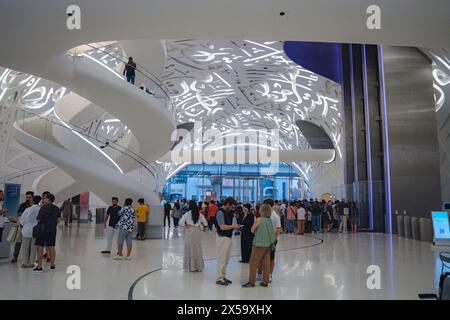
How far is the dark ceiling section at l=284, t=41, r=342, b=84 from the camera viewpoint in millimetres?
25375

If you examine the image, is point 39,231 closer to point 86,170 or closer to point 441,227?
point 86,170

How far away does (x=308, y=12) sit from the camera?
8875 mm

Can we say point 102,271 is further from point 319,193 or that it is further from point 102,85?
point 319,193

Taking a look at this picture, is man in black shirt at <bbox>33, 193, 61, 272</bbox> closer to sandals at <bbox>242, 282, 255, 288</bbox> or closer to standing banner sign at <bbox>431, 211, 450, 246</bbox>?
sandals at <bbox>242, 282, 255, 288</bbox>

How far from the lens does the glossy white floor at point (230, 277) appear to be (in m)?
5.93

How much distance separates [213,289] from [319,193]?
127 ft

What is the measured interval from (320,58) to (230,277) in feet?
68.5

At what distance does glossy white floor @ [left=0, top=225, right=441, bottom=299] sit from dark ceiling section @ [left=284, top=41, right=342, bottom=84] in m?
16.5

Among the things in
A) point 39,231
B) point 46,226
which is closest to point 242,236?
point 46,226

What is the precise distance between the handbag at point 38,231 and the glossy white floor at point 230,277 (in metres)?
0.66

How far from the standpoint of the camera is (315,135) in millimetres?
38594

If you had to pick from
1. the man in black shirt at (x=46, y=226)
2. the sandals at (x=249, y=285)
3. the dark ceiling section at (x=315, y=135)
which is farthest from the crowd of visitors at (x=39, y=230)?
the dark ceiling section at (x=315, y=135)
